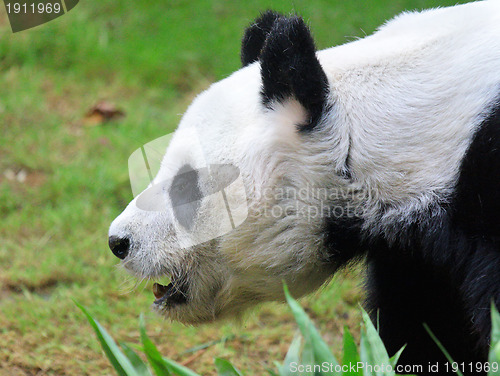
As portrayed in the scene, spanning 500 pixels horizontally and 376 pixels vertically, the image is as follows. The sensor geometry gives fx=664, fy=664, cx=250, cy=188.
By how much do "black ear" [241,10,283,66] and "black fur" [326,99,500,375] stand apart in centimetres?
93

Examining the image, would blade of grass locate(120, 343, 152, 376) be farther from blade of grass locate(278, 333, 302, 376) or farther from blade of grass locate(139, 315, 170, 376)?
blade of grass locate(278, 333, 302, 376)

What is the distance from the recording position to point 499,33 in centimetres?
247

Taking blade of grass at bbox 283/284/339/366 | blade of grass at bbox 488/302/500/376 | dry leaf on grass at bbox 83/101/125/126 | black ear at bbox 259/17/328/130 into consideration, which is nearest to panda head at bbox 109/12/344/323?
black ear at bbox 259/17/328/130

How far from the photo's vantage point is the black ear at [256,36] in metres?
2.95

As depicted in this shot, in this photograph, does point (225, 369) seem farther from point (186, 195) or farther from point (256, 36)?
point (256, 36)

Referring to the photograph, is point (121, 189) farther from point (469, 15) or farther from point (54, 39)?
point (469, 15)

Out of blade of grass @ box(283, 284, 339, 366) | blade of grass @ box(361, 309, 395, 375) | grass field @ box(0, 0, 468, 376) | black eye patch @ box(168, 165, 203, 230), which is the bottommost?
grass field @ box(0, 0, 468, 376)

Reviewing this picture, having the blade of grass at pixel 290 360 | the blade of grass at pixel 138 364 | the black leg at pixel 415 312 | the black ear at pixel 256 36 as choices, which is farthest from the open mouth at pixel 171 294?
the black ear at pixel 256 36

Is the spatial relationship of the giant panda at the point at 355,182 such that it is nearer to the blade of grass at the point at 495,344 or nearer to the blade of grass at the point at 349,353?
the blade of grass at the point at 495,344

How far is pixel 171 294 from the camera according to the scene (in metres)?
2.86

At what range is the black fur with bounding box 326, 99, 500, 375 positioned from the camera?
2.29 metres

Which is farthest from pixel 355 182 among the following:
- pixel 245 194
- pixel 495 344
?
pixel 495 344

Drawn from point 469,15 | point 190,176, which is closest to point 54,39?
point 190,176

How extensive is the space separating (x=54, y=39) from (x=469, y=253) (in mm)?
5532
